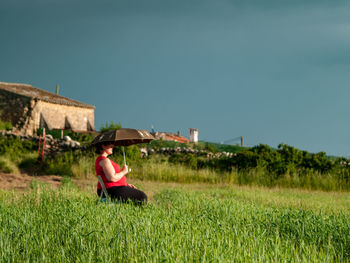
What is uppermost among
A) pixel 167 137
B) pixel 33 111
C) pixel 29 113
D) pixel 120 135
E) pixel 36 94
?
pixel 36 94

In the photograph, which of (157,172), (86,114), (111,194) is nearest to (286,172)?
(157,172)

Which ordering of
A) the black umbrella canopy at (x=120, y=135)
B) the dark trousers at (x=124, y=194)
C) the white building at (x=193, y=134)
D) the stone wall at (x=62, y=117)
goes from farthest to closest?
the white building at (x=193, y=134) < the stone wall at (x=62, y=117) < the black umbrella canopy at (x=120, y=135) < the dark trousers at (x=124, y=194)

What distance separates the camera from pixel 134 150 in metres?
15.3

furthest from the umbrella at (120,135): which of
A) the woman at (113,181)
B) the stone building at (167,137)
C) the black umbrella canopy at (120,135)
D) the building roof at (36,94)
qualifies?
the building roof at (36,94)

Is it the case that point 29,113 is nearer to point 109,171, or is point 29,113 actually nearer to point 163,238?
point 109,171

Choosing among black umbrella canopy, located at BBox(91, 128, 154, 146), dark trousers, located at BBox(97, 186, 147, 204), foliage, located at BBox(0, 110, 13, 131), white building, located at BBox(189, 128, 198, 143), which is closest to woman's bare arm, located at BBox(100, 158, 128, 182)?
dark trousers, located at BBox(97, 186, 147, 204)

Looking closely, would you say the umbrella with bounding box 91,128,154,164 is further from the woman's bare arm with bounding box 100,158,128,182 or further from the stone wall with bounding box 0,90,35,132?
the stone wall with bounding box 0,90,35,132

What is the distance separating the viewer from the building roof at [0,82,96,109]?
29.6 m

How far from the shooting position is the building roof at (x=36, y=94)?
29622mm

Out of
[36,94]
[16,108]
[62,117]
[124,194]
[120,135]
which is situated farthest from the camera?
[62,117]

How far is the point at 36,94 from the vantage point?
101ft

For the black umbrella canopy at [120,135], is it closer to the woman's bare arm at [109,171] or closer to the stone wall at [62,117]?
the woman's bare arm at [109,171]

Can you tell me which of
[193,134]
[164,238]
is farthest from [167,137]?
[164,238]

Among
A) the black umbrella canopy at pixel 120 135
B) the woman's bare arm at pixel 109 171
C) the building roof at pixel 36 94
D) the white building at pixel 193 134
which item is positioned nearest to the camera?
the woman's bare arm at pixel 109 171
